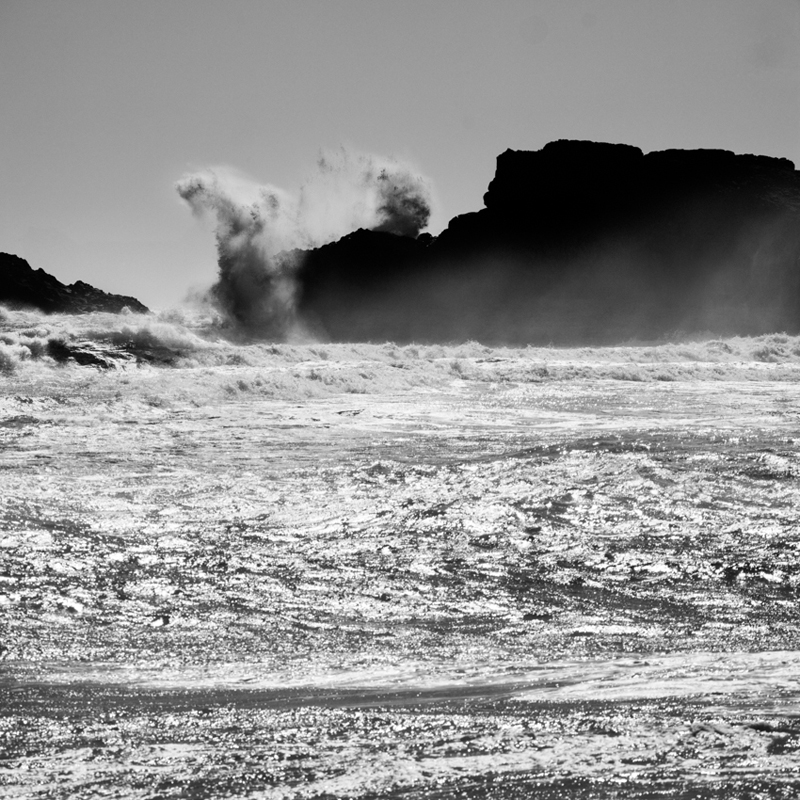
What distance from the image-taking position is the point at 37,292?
2522 inches

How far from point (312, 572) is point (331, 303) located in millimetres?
64977

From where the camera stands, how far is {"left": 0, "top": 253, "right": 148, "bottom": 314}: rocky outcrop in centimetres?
6291

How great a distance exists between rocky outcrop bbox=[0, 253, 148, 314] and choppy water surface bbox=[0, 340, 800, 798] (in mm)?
57880

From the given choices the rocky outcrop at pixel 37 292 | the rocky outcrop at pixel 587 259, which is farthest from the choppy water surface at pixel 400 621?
the rocky outcrop at pixel 37 292

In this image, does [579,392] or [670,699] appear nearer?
[670,699]

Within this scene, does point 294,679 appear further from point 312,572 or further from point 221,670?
point 312,572

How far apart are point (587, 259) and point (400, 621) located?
6467 centimetres

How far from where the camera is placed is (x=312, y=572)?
Result: 5.05m

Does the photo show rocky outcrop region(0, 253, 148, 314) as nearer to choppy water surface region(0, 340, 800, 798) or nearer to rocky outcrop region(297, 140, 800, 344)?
rocky outcrop region(297, 140, 800, 344)

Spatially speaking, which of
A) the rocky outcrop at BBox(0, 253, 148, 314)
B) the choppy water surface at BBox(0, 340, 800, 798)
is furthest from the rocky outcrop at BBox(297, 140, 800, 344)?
the choppy water surface at BBox(0, 340, 800, 798)

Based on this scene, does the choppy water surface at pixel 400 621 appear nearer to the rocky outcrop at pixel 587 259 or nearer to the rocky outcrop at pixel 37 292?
the rocky outcrop at pixel 587 259

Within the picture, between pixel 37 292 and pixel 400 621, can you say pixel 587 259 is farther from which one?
pixel 400 621

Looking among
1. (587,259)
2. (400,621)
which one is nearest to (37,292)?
(587,259)

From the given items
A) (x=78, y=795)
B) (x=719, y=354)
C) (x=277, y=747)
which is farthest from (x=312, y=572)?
(x=719, y=354)
